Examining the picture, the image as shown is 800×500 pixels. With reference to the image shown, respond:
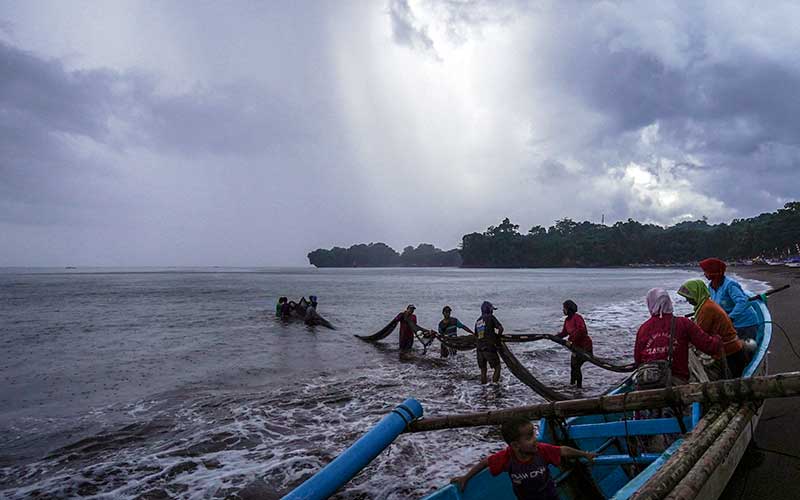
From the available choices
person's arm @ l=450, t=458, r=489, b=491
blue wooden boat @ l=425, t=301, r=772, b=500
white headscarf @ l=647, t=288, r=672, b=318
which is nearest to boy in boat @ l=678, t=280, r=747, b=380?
blue wooden boat @ l=425, t=301, r=772, b=500

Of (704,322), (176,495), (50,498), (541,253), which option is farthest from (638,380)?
(541,253)

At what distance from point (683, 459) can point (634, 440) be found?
212 cm

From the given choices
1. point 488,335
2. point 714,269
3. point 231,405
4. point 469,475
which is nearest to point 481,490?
point 469,475

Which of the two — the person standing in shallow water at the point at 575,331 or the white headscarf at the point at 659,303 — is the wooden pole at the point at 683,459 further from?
the person standing in shallow water at the point at 575,331

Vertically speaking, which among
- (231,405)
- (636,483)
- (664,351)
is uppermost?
(664,351)

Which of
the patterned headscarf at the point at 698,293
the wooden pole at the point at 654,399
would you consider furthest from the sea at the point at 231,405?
the patterned headscarf at the point at 698,293

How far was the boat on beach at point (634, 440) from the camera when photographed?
103 inches

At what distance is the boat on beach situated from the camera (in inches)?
103

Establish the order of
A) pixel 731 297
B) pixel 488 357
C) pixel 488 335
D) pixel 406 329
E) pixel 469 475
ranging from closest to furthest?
pixel 469 475 < pixel 731 297 < pixel 488 335 < pixel 488 357 < pixel 406 329

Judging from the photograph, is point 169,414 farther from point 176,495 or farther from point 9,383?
point 9,383

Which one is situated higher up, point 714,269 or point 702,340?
point 714,269

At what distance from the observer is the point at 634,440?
4.66 metres

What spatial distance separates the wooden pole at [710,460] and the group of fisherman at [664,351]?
52cm

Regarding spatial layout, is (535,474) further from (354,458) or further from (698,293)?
(698,293)
